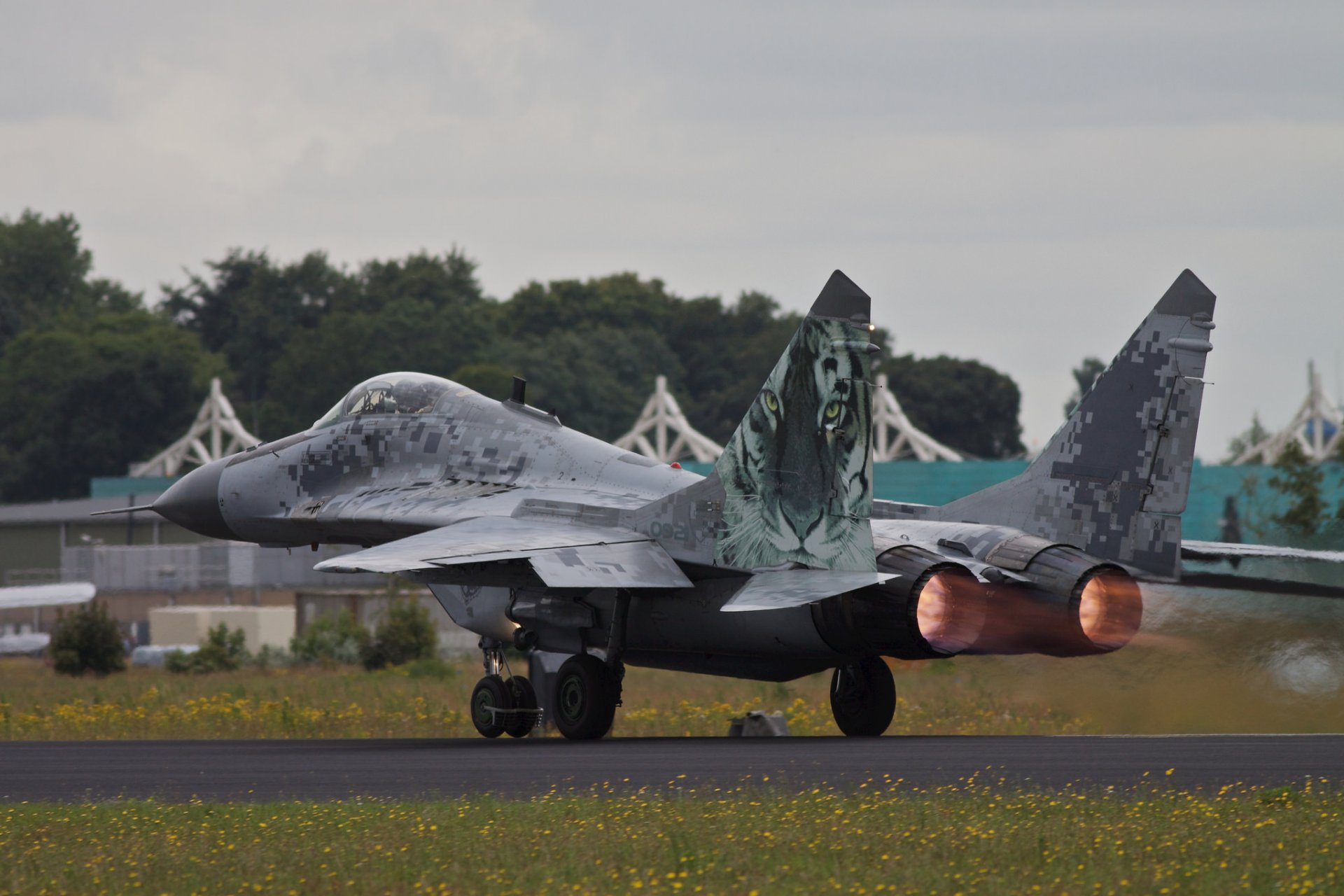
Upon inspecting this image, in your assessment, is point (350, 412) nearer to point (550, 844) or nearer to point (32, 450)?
point (550, 844)

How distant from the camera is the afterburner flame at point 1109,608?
1711cm

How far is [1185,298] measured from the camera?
61.4ft

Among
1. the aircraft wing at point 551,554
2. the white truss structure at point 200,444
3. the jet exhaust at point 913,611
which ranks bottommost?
the jet exhaust at point 913,611

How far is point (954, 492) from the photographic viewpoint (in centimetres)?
6194

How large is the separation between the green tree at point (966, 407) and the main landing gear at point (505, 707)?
3066 inches

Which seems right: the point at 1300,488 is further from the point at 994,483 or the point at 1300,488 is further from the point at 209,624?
the point at 209,624

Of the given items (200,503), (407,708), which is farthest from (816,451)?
(407,708)

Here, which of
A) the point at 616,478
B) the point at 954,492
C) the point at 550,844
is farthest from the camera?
the point at 954,492

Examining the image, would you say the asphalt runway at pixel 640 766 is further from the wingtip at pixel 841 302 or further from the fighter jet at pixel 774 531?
the wingtip at pixel 841 302

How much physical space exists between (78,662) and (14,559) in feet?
106

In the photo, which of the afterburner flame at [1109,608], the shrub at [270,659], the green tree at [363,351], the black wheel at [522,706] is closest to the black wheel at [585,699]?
the black wheel at [522,706]

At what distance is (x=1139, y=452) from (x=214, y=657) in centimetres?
2729

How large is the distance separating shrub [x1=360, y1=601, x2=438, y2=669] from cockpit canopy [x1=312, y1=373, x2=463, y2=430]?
1904cm

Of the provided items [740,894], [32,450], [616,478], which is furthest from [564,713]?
[32,450]
